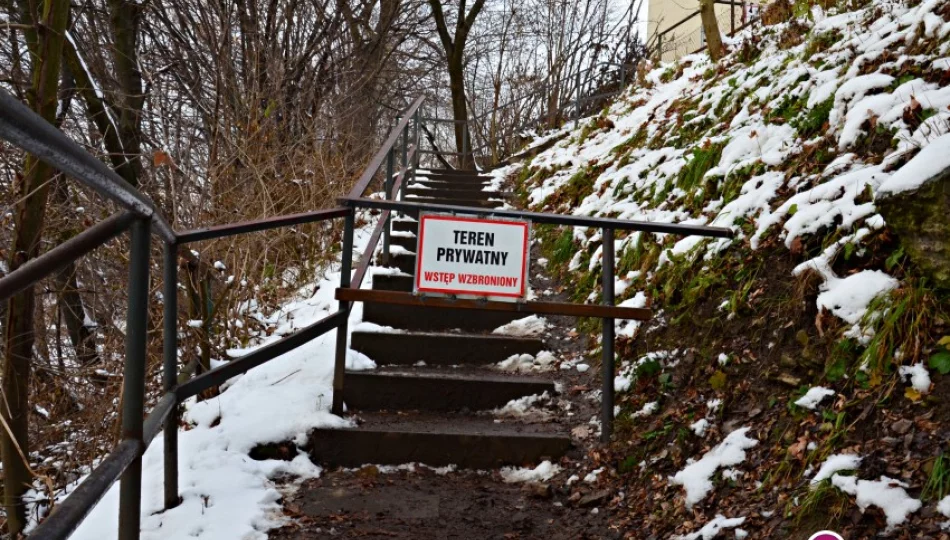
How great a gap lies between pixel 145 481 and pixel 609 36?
17.0 metres

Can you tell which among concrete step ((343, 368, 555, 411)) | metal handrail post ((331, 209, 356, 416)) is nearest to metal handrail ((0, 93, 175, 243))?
metal handrail post ((331, 209, 356, 416))

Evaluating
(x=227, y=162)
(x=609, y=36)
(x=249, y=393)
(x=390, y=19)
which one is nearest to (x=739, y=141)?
(x=249, y=393)

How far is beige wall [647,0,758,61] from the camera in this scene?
13648 mm

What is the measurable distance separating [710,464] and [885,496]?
779 millimetres

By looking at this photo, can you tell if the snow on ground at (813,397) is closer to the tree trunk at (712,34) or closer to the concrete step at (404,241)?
the concrete step at (404,241)

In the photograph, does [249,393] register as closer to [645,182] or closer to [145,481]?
[145,481]

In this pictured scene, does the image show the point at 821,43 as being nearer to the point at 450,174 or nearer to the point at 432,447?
the point at 432,447

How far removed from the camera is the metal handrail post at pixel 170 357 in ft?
8.68

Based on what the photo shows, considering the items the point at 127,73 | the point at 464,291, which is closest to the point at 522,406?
the point at 464,291

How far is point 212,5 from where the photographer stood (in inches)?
284

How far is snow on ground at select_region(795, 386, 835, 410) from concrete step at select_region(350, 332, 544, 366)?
79.3 inches

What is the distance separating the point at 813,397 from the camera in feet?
9.36

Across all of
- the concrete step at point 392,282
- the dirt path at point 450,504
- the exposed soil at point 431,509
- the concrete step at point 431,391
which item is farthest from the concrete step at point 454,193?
the exposed soil at point 431,509

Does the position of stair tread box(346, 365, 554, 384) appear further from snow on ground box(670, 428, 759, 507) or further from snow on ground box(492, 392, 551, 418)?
snow on ground box(670, 428, 759, 507)
